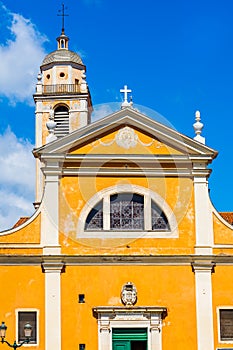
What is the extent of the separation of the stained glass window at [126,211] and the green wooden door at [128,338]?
299cm

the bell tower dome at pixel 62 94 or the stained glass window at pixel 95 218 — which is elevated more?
the bell tower dome at pixel 62 94

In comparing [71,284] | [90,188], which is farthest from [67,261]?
[90,188]

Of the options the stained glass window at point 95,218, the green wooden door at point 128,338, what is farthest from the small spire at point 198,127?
the green wooden door at point 128,338

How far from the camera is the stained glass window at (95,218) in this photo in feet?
77.9

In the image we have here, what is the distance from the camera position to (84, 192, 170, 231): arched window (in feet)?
78.1

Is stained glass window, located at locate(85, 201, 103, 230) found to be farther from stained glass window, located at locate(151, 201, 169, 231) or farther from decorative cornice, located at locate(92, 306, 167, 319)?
decorative cornice, located at locate(92, 306, 167, 319)

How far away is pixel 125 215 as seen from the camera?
24.0m

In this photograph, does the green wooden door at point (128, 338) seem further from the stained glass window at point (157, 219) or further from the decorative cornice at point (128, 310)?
the stained glass window at point (157, 219)

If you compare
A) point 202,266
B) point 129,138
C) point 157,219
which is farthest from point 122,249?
point 129,138

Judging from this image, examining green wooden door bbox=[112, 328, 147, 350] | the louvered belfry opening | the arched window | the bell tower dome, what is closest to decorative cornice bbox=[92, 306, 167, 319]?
green wooden door bbox=[112, 328, 147, 350]

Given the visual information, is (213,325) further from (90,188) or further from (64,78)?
(64,78)

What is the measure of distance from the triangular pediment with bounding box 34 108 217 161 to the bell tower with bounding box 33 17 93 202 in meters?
14.7

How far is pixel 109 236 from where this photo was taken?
2359 cm

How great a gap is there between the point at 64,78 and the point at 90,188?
18.9 meters
